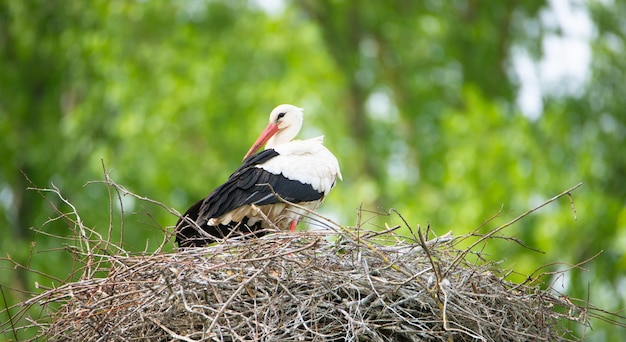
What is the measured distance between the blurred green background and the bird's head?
3.72 m

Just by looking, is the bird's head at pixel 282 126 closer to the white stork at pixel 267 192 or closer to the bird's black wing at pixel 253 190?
the white stork at pixel 267 192

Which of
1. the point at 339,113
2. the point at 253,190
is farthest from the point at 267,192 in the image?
the point at 339,113

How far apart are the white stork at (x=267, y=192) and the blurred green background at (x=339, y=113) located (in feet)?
14.1

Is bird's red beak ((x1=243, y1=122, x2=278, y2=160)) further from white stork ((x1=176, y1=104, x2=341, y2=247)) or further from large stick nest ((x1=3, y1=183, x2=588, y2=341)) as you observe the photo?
large stick nest ((x1=3, y1=183, x2=588, y2=341))

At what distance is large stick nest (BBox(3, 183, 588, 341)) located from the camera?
4758 millimetres

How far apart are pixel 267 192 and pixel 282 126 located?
3.61 ft

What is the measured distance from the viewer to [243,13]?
21.1m

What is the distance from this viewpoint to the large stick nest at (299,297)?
4.76 meters

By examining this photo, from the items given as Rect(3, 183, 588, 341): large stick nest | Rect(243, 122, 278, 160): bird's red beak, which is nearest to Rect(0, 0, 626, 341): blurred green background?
Rect(243, 122, 278, 160): bird's red beak

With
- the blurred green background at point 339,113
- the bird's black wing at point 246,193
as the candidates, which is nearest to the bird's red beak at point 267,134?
the bird's black wing at point 246,193

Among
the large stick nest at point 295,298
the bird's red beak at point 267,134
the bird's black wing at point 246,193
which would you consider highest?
the bird's red beak at point 267,134

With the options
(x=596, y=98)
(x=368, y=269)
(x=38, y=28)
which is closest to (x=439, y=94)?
(x=596, y=98)

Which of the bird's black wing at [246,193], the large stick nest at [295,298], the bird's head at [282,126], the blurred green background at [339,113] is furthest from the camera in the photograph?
the blurred green background at [339,113]

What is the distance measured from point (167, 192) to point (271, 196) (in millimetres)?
9151
